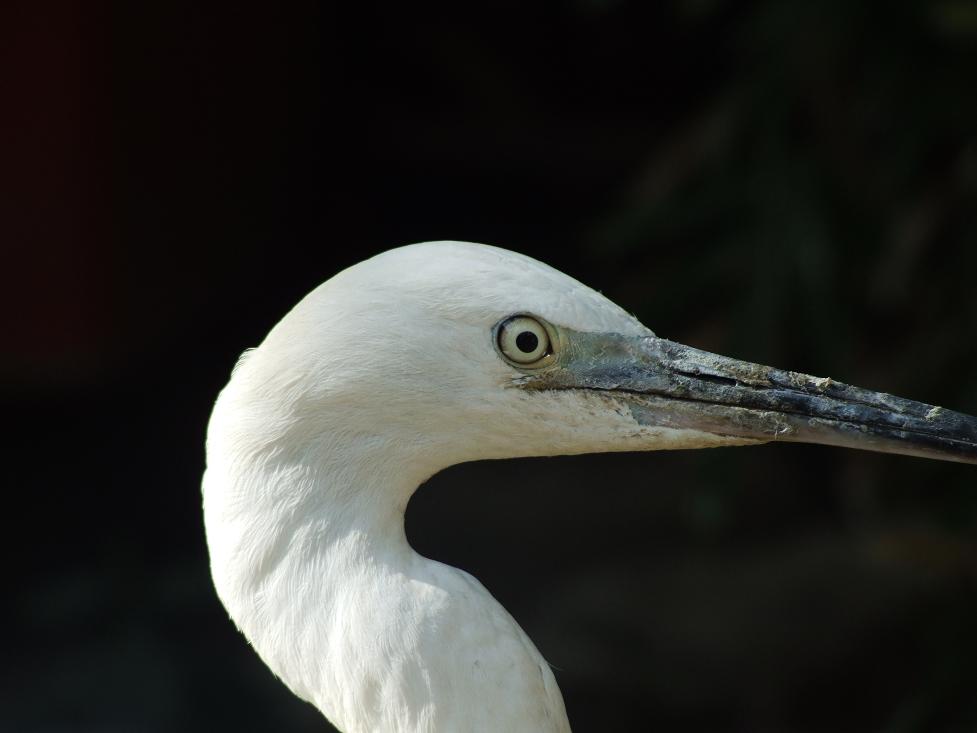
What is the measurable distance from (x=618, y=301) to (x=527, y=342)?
3967 mm

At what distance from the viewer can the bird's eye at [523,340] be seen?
1613 millimetres

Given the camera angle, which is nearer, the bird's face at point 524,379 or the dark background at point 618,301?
the bird's face at point 524,379

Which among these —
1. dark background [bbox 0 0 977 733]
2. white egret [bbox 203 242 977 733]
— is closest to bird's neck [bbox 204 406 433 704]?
white egret [bbox 203 242 977 733]

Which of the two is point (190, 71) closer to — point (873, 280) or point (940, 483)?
point (873, 280)

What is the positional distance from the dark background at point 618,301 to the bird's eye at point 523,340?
91.7 inches

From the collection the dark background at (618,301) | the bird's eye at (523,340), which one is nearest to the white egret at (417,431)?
the bird's eye at (523,340)

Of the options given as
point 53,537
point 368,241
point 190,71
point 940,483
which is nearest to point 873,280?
point 940,483

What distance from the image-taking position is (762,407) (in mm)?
1687

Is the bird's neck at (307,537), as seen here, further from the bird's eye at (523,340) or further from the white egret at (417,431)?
the bird's eye at (523,340)

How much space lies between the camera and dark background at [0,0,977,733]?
12.7 ft

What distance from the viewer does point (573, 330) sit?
1.65 metres

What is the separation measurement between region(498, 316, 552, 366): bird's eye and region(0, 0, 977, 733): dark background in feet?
7.64

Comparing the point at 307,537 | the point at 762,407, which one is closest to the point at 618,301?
the point at 762,407

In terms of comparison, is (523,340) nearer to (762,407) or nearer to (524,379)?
(524,379)
